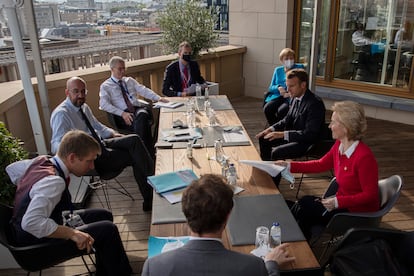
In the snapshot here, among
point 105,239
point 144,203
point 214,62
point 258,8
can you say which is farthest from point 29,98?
point 258,8

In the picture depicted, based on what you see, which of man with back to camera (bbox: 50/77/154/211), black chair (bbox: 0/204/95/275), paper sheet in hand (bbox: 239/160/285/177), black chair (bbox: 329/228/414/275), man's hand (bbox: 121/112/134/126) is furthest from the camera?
man's hand (bbox: 121/112/134/126)

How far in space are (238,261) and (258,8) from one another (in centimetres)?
621

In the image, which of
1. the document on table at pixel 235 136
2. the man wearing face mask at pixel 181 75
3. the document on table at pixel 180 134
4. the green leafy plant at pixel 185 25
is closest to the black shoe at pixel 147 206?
the document on table at pixel 180 134

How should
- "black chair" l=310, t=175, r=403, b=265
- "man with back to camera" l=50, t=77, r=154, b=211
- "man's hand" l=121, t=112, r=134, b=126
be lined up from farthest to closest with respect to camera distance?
"man's hand" l=121, t=112, r=134, b=126, "man with back to camera" l=50, t=77, r=154, b=211, "black chair" l=310, t=175, r=403, b=265

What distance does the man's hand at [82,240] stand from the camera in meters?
2.11

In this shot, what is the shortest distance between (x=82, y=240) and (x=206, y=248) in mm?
1083

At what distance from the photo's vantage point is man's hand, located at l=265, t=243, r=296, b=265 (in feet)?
5.42

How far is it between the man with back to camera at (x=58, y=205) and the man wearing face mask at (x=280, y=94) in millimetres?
3012

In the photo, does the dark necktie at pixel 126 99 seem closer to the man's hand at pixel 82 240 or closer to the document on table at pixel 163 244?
the man's hand at pixel 82 240

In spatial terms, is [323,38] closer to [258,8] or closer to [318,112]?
[258,8]

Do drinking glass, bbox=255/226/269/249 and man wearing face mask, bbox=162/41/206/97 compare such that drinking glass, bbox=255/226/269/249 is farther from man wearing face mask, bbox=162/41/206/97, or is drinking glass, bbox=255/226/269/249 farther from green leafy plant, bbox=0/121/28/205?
man wearing face mask, bbox=162/41/206/97

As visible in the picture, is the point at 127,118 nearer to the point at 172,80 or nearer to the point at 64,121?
the point at 64,121

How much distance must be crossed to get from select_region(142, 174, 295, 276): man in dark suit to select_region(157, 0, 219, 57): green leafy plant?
4782mm

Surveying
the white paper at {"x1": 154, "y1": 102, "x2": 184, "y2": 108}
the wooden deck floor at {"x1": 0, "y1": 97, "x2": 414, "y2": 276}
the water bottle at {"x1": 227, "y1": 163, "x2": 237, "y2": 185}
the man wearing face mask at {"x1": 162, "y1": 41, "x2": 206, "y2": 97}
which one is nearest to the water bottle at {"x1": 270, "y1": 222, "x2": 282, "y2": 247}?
the water bottle at {"x1": 227, "y1": 163, "x2": 237, "y2": 185}
